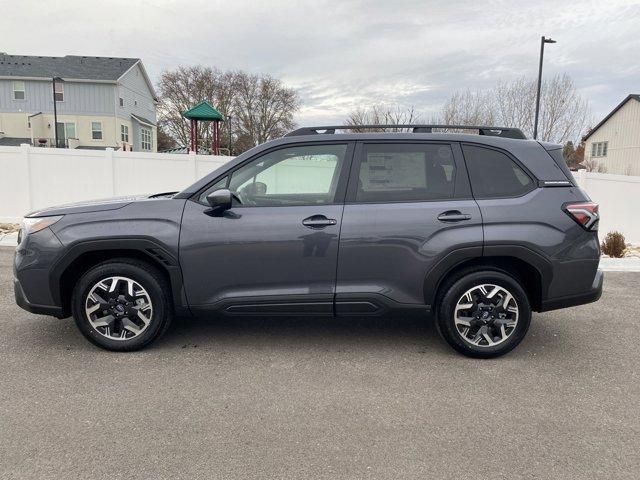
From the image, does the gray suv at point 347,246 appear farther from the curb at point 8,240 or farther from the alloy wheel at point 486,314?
the curb at point 8,240

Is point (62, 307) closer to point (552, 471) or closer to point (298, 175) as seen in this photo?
point (298, 175)

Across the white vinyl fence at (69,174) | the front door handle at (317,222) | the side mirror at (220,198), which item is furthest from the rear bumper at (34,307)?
the white vinyl fence at (69,174)

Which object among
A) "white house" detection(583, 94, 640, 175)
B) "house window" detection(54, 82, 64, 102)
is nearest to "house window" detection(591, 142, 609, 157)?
"white house" detection(583, 94, 640, 175)

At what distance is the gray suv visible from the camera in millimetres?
3693

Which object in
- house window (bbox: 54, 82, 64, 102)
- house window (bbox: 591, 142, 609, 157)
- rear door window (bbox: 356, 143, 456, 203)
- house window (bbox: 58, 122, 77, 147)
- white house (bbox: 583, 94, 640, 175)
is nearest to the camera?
rear door window (bbox: 356, 143, 456, 203)

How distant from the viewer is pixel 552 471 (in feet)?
8.21

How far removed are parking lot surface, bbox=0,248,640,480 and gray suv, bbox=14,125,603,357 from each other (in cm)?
39

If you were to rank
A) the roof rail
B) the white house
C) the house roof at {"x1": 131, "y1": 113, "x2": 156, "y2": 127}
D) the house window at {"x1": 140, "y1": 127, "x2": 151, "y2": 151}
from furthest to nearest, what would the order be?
the house window at {"x1": 140, "y1": 127, "x2": 151, "y2": 151}, the house roof at {"x1": 131, "y1": 113, "x2": 156, "y2": 127}, the white house, the roof rail

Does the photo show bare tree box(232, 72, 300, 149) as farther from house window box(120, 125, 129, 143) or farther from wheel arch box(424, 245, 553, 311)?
wheel arch box(424, 245, 553, 311)

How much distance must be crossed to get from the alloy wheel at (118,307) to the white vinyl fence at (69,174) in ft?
25.2

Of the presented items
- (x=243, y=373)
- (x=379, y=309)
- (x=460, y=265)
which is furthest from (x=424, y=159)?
(x=243, y=373)

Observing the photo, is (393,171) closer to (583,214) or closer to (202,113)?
(583,214)

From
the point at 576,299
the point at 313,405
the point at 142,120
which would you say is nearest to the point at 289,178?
the point at 313,405

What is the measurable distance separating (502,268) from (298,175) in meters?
1.88
